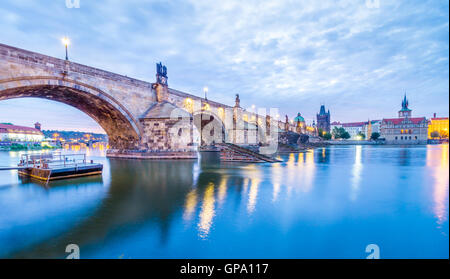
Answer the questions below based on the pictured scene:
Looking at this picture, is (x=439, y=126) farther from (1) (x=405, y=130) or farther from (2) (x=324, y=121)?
(2) (x=324, y=121)

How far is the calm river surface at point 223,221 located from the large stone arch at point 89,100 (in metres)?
8.72

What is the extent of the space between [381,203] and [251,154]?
1249 centimetres

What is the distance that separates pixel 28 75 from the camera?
13.9 m

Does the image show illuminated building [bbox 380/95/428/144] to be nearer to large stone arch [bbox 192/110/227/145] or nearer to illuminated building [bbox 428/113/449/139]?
illuminated building [bbox 428/113/449/139]

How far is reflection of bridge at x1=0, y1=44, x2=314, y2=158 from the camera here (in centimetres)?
1387

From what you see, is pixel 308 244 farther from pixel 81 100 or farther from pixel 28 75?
pixel 81 100

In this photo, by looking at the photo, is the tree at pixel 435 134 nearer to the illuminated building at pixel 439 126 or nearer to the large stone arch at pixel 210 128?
the illuminated building at pixel 439 126

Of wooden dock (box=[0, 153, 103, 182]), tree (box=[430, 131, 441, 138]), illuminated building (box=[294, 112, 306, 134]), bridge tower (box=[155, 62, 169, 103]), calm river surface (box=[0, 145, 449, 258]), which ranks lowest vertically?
calm river surface (box=[0, 145, 449, 258])

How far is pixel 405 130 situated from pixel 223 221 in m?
125

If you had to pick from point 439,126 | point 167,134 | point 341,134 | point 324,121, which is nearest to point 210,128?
point 167,134

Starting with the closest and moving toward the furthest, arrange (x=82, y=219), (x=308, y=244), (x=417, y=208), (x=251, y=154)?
(x=308, y=244), (x=82, y=219), (x=417, y=208), (x=251, y=154)

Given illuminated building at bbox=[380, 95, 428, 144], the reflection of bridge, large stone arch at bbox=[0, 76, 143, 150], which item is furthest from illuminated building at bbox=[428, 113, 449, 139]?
large stone arch at bbox=[0, 76, 143, 150]

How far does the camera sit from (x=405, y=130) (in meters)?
97.6
